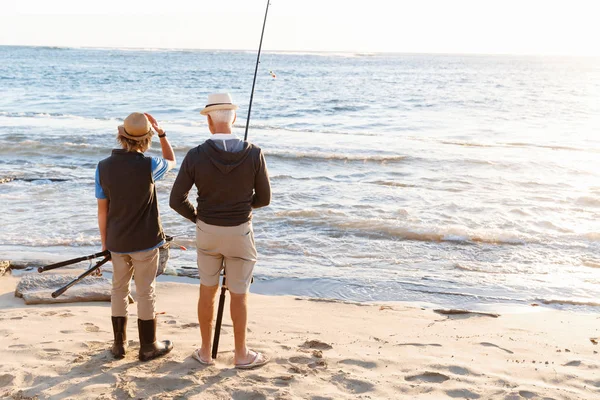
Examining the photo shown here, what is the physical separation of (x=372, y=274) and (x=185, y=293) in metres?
1.81

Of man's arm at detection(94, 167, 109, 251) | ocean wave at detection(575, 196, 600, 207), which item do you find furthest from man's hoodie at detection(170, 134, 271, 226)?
ocean wave at detection(575, 196, 600, 207)

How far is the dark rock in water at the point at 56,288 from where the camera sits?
4.84m

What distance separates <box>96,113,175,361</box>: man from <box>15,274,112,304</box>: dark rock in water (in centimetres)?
149

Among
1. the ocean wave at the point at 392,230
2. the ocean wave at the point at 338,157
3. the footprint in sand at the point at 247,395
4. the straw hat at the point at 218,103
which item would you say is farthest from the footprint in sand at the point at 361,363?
the ocean wave at the point at 338,157

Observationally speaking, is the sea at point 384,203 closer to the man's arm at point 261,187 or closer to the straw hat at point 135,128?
the man's arm at point 261,187

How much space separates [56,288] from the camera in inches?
197

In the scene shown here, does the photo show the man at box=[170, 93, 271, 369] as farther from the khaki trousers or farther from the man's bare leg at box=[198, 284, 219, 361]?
the khaki trousers

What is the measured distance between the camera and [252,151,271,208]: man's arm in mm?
3238

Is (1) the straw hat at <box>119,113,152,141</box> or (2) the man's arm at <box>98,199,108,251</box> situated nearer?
(1) the straw hat at <box>119,113,152,141</box>

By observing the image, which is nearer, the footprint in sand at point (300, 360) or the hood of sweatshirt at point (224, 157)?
the hood of sweatshirt at point (224, 157)

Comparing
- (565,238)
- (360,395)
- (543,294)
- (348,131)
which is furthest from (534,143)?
(360,395)

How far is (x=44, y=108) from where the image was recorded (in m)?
22.7

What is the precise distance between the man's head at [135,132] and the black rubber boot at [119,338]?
973 mm

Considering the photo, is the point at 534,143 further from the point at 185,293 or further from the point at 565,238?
the point at 185,293
